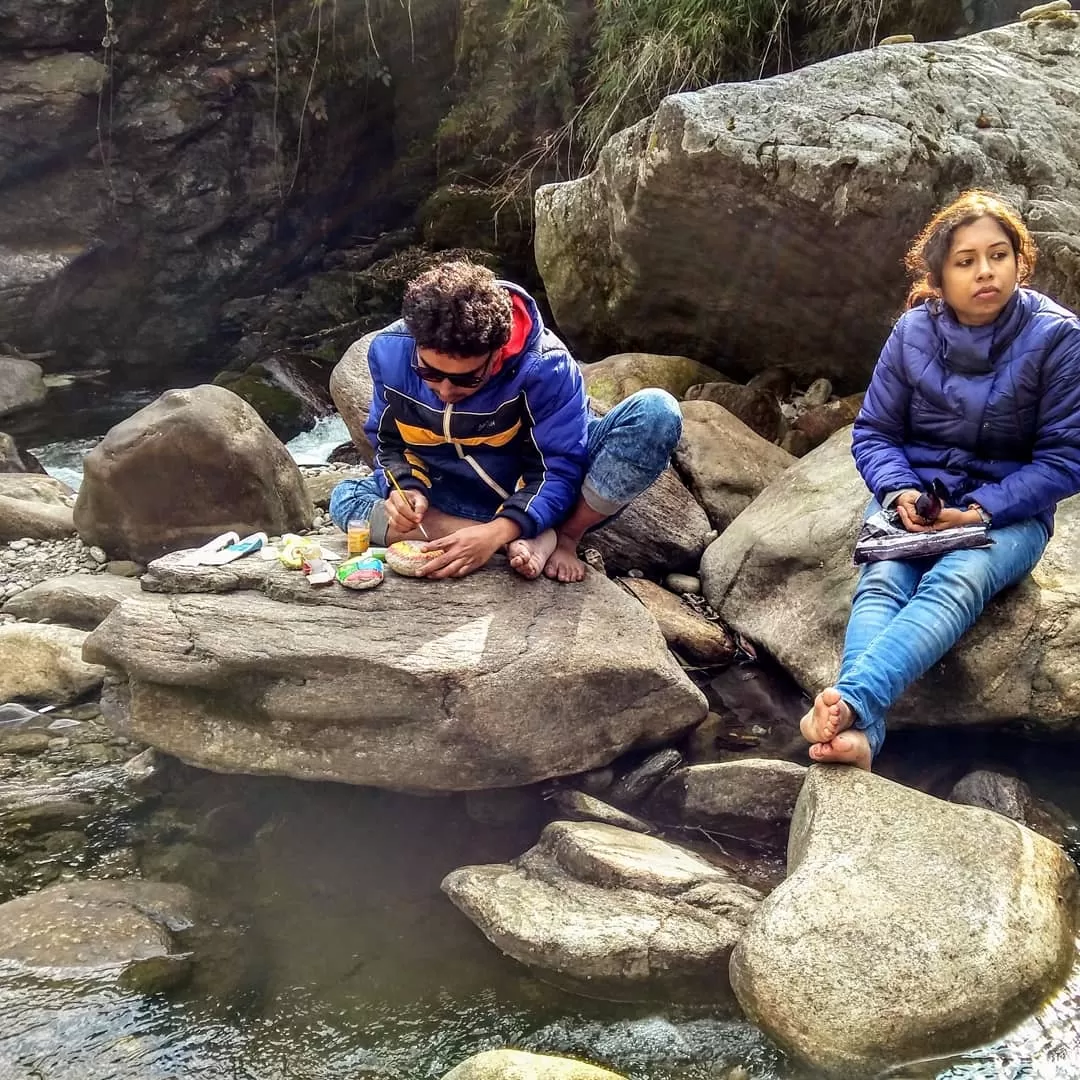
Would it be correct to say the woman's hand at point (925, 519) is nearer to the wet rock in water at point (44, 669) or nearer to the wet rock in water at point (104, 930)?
the wet rock in water at point (104, 930)

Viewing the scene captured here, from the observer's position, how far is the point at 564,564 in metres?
3.36

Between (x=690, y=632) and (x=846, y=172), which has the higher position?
(x=846, y=172)

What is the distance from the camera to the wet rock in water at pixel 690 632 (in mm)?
3764

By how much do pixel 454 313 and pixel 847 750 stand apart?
1.66 metres

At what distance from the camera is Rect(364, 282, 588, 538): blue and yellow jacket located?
3201mm

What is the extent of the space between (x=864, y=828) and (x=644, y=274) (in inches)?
146

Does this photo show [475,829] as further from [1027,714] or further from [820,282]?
[820,282]

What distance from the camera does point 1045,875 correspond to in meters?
2.40

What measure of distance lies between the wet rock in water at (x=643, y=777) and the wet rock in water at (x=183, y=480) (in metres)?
2.63

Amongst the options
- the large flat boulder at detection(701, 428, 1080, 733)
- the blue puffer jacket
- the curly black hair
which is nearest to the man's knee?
the curly black hair

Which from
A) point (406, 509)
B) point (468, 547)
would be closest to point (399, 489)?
point (406, 509)

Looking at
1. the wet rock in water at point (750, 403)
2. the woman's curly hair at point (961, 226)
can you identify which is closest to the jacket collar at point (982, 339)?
the woman's curly hair at point (961, 226)

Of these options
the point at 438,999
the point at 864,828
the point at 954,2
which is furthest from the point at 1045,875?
the point at 954,2

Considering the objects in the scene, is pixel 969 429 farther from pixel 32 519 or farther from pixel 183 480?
pixel 32 519
